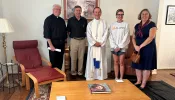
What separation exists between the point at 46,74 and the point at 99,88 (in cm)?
113

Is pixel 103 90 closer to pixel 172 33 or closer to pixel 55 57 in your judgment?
pixel 55 57

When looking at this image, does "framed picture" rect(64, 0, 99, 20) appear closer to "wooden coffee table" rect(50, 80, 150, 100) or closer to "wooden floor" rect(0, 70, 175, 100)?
"wooden floor" rect(0, 70, 175, 100)

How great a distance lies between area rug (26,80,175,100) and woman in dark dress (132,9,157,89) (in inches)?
11.9

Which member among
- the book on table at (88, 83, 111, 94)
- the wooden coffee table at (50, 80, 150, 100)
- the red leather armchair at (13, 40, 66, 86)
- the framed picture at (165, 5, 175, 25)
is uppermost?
the framed picture at (165, 5, 175, 25)

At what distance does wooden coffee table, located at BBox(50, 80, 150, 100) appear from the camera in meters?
1.94

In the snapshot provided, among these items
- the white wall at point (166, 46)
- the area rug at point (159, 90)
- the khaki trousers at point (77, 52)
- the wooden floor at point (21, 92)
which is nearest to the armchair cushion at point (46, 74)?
the wooden floor at point (21, 92)

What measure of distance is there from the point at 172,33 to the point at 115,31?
2.07 meters

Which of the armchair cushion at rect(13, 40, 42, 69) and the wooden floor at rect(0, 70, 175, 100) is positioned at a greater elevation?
the armchair cushion at rect(13, 40, 42, 69)

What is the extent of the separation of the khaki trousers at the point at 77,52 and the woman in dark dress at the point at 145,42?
113cm

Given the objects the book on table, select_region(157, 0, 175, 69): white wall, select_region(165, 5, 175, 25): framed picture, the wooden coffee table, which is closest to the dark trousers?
the wooden coffee table

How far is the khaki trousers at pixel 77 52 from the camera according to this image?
3.42 m

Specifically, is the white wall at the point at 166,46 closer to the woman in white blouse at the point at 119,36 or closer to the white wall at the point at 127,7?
the white wall at the point at 127,7

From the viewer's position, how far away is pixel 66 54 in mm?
3912

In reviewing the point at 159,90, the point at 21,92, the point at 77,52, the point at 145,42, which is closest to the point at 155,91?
the point at 159,90
